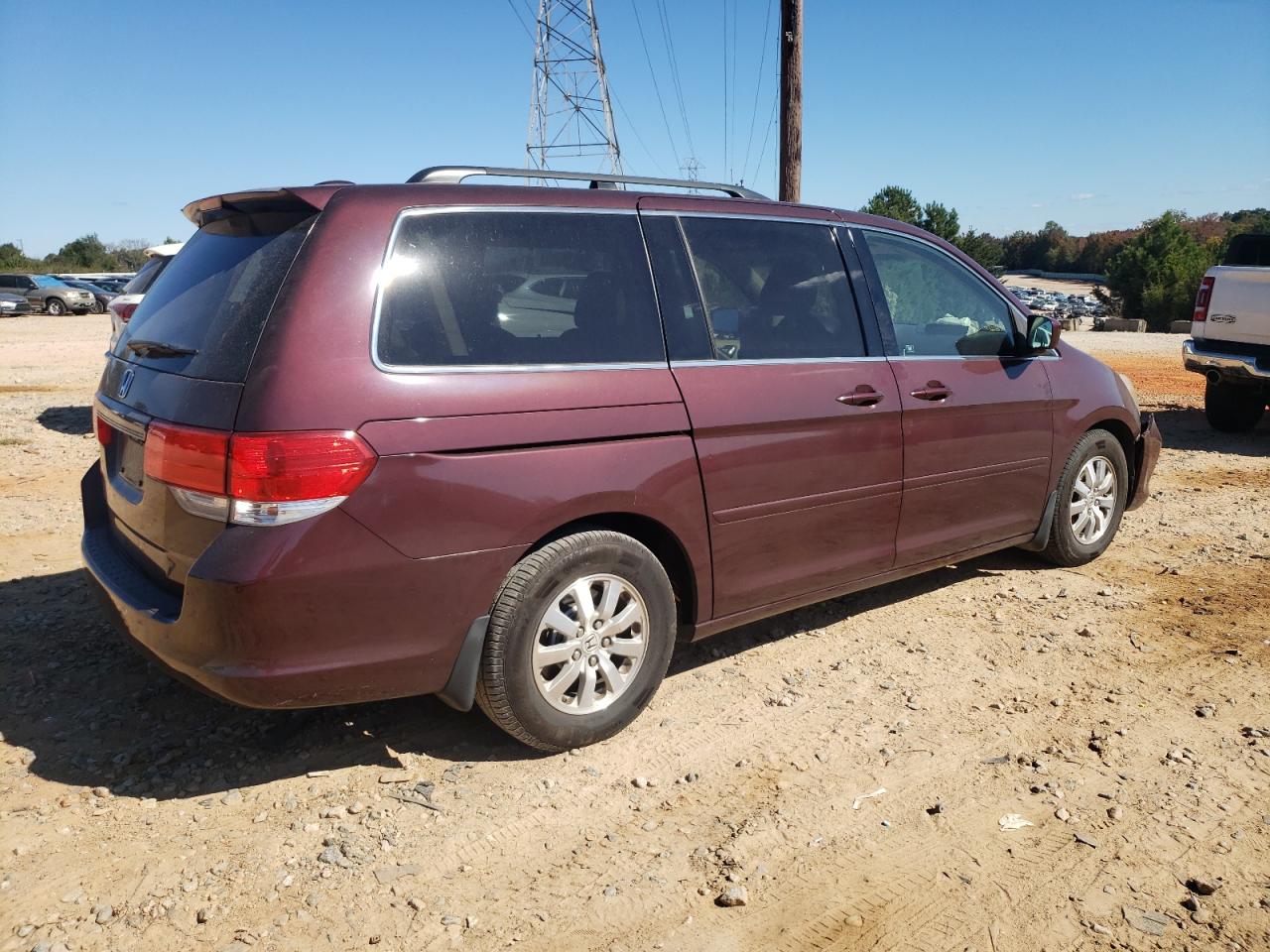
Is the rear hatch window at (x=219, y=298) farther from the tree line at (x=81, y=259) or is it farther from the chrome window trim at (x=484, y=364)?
the tree line at (x=81, y=259)

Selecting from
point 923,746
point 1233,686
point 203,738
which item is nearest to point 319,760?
point 203,738

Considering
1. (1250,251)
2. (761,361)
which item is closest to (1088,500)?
(761,361)

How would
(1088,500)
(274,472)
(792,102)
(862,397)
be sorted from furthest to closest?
1. (792,102)
2. (1088,500)
3. (862,397)
4. (274,472)

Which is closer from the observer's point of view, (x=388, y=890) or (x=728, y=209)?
(x=388, y=890)

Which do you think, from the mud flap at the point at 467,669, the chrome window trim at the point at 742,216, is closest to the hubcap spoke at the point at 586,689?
the mud flap at the point at 467,669

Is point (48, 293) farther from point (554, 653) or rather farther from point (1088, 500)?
point (554, 653)

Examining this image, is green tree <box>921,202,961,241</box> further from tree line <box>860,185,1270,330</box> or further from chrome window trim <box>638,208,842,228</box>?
chrome window trim <box>638,208,842,228</box>

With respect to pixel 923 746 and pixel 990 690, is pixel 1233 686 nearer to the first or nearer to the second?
pixel 990 690

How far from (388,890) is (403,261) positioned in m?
1.87

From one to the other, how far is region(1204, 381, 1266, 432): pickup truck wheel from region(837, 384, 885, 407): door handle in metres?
7.63

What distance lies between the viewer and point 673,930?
251cm

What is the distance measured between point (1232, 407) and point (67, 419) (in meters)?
12.4

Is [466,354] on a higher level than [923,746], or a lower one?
higher

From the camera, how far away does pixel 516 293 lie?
3240 millimetres
